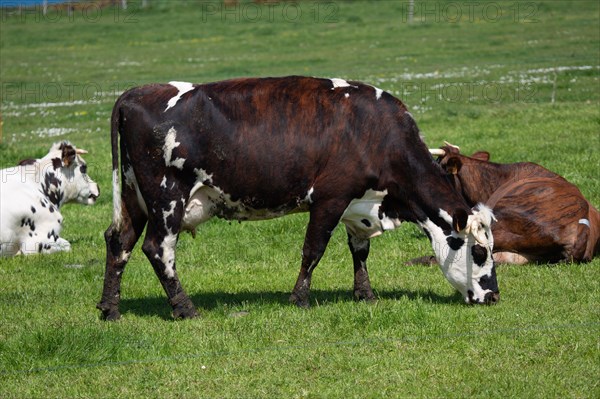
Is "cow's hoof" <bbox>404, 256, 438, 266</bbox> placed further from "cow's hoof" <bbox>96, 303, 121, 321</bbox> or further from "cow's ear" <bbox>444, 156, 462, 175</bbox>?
"cow's hoof" <bbox>96, 303, 121, 321</bbox>

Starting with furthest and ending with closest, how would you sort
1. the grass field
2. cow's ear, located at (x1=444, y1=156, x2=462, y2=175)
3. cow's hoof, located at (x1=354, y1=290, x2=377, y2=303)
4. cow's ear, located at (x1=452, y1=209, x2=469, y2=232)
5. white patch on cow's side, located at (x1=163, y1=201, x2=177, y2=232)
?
cow's ear, located at (x1=444, y1=156, x2=462, y2=175), cow's hoof, located at (x1=354, y1=290, x2=377, y2=303), cow's ear, located at (x1=452, y1=209, x2=469, y2=232), white patch on cow's side, located at (x1=163, y1=201, x2=177, y2=232), the grass field

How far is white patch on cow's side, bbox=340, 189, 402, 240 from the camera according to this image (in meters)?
10.2

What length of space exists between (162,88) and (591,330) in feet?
15.6

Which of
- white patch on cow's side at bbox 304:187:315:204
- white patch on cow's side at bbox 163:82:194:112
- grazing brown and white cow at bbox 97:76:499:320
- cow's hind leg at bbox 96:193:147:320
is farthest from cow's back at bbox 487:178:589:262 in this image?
cow's hind leg at bbox 96:193:147:320

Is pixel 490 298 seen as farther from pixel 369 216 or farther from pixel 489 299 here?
pixel 369 216

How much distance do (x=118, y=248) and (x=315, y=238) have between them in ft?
6.55

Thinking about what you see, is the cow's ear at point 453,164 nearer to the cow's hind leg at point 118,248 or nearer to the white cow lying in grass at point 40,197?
the cow's hind leg at point 118,248

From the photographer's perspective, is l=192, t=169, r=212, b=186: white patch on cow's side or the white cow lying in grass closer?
l=192, t=169, r=212, b=186: white patch on cow's side

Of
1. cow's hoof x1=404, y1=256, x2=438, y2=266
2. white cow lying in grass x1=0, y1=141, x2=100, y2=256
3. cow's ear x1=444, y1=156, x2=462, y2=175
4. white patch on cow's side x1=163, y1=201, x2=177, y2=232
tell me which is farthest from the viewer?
white cow lying in grass x1=0, y1=141, x2=100, y2=256

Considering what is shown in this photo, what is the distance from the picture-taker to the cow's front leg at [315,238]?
997cm

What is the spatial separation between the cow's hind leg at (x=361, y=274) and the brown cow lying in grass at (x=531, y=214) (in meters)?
1.48

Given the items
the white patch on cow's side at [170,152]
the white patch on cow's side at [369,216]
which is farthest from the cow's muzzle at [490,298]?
the white patch on cow's side at [170,152]

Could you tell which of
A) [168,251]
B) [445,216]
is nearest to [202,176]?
[168,251]

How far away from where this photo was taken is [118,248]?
33.0 feet
